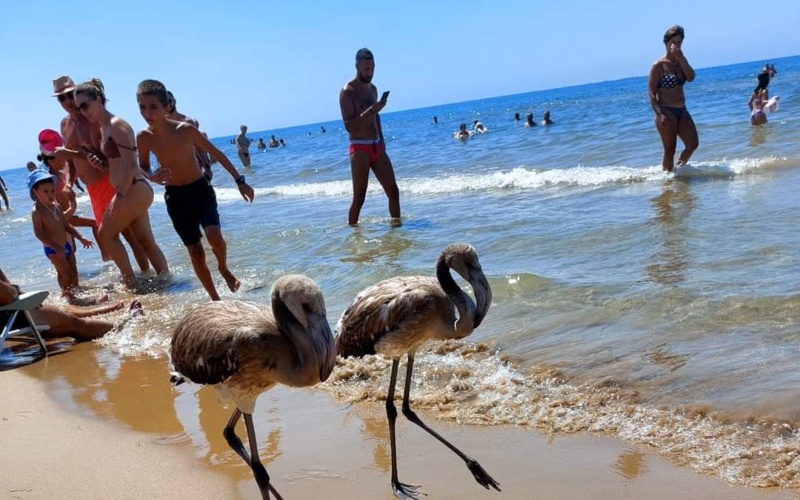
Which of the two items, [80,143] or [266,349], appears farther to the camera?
[80,143]

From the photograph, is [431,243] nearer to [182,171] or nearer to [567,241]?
[567,241]

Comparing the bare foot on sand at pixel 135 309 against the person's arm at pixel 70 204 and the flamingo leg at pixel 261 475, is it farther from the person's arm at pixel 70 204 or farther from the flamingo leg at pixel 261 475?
the flamingo leg at pixel 261 475

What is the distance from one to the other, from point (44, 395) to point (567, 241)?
5690 millimetres

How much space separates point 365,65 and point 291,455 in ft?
22.9

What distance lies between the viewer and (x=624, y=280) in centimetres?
670

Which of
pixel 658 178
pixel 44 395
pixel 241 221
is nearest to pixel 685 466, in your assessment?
pixel 44 395

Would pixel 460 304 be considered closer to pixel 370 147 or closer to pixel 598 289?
pixel 598 289

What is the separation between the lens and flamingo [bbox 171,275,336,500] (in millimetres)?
3359

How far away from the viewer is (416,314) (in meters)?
4.18

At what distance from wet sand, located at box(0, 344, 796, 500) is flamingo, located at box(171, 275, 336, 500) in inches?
17.2

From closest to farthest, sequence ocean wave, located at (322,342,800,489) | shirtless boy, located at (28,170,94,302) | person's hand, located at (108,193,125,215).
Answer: ocean wave, located at (322,342,800,489), person's hand, located at (108,193,125,215), shirtless boy, located at (28,170,94,302)

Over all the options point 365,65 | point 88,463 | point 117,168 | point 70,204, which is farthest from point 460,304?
point 70,204

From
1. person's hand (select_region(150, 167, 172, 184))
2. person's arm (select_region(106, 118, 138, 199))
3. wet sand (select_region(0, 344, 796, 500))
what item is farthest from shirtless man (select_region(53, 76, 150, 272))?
wet sand (select_region(0, 344, 796, 500))

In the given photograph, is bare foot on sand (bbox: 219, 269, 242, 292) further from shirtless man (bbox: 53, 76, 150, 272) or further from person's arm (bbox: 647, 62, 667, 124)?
person's arm (bbox: 647, 62, 667, 124)
